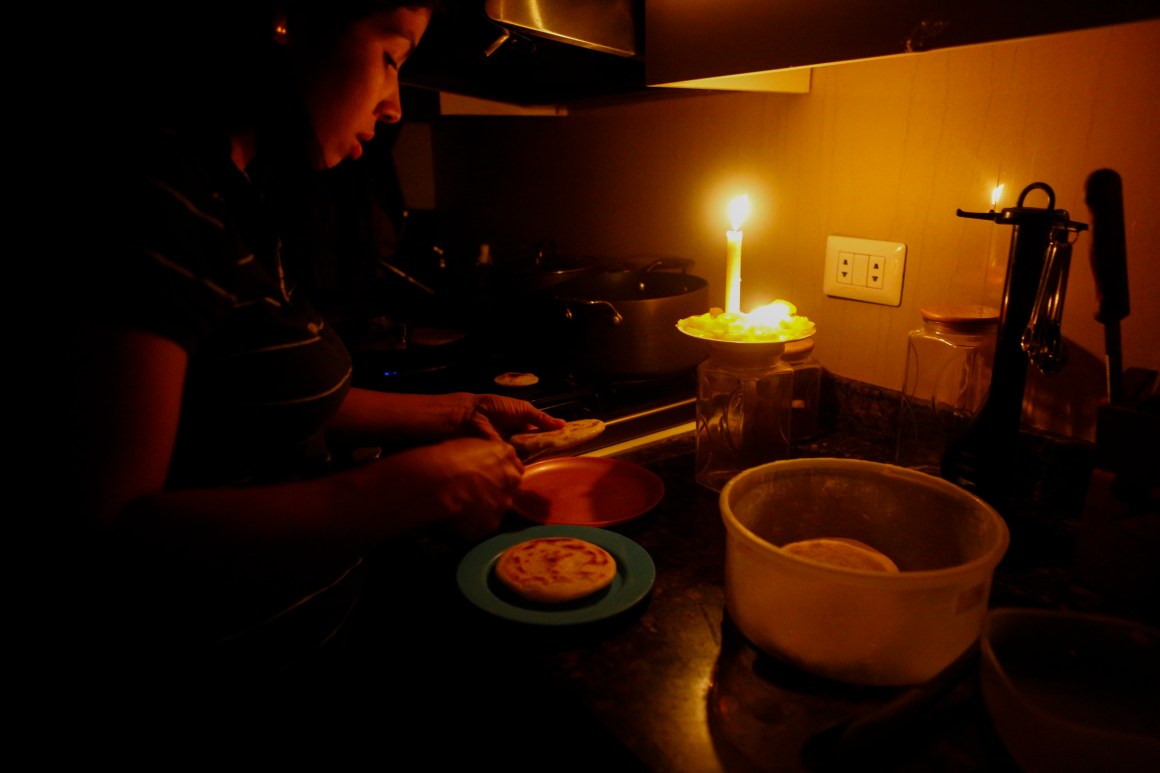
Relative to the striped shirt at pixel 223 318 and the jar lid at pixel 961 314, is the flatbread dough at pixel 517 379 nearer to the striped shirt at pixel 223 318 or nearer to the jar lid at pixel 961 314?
the striped shirt at pixel 223 318

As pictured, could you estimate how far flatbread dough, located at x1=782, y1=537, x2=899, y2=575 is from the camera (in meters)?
0.73

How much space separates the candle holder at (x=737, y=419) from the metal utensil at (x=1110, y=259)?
42 cm

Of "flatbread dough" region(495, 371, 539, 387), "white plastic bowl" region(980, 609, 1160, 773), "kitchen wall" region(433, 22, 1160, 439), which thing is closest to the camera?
"white plastic bowl" region(980, 609, 1160, 773)

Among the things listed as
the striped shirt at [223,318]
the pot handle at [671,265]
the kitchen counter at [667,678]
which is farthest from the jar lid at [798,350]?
the striped shirt at [223,318]

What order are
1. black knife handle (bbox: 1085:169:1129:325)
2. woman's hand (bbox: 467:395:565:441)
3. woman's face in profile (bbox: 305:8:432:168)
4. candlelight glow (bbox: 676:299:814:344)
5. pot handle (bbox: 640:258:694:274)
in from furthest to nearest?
pot handle (bbox: 640:258:694:274) → woman's hand (bbox: 467:395:565:441) → candlelight glow (bbox: 676:299:814:344) → woman's face in profile (bbox: 305:8:432:168) → black knife handle (bbox: 1085:169:1129:325)

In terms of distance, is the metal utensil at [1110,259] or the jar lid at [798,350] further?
the jar lid at [798,350]

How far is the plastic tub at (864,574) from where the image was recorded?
0.61 meters

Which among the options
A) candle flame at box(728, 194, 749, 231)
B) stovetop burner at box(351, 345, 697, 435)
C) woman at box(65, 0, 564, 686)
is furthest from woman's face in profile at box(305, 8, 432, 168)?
stovetop burner at box(351, 345, 697, 435)

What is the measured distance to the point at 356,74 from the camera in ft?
2.66

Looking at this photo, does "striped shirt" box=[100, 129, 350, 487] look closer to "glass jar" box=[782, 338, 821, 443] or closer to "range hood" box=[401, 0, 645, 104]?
"range hood" box=[401, 0, 645, 104]

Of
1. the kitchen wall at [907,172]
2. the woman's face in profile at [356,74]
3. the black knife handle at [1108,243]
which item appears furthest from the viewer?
the kitchen wall at [907,172]

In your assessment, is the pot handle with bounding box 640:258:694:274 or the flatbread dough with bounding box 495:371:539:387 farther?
the pot handle with bounding box 640:258:694:274

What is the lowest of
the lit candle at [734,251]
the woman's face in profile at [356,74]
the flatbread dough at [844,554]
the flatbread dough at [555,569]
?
the flatbread dough at [555,569]

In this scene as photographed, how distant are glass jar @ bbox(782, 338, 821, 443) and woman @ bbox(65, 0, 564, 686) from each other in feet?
1.98
